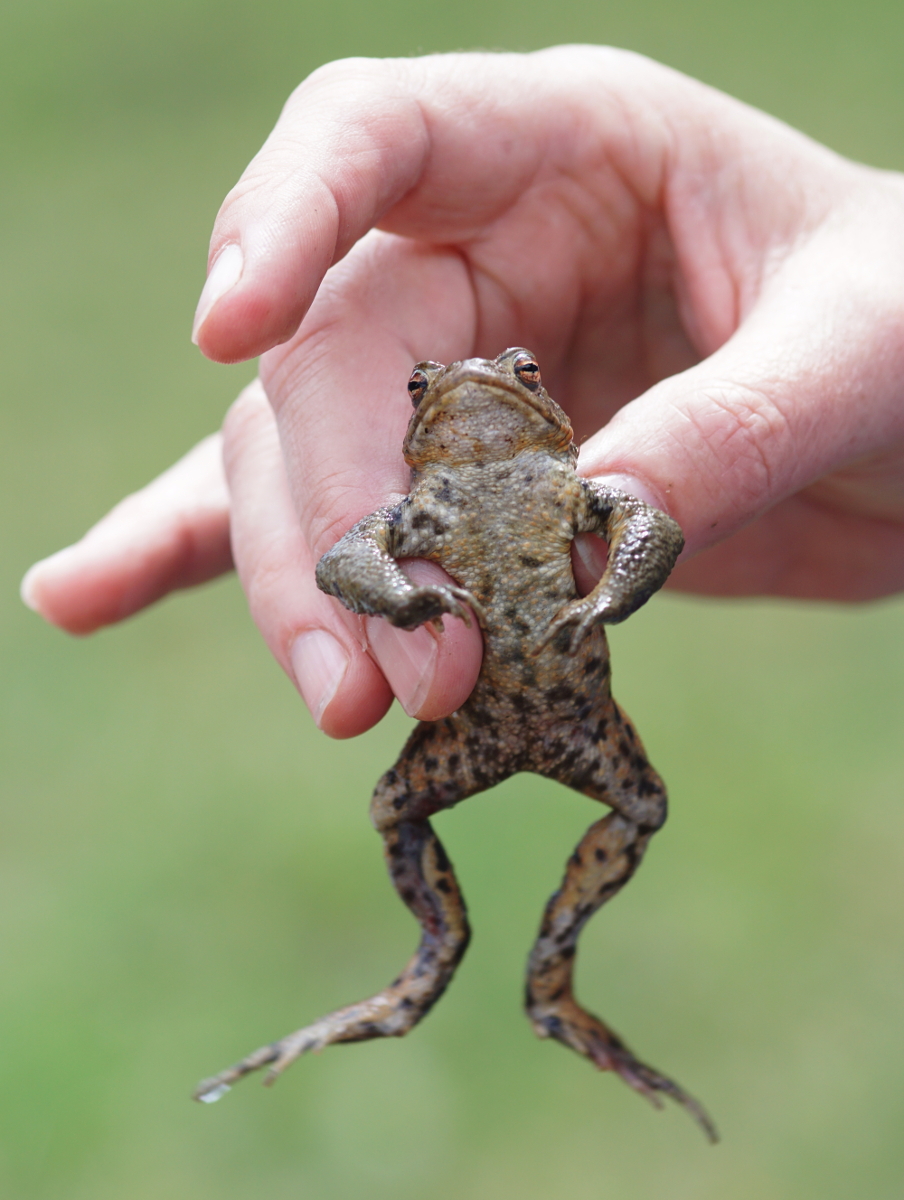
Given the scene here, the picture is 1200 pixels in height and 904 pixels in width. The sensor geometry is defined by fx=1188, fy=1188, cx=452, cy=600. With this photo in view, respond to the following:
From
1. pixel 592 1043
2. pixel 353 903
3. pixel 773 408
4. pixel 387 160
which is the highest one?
pixel 387 160

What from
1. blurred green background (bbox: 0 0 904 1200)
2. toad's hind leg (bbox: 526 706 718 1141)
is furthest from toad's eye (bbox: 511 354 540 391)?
blurred green background (bbox: 0 0 904 1200)

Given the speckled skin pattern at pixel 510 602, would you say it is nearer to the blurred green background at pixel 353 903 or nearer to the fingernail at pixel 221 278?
the fingernail at pixel 221 278

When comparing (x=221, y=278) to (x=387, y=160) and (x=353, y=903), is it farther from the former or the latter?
(x=353, y=903)

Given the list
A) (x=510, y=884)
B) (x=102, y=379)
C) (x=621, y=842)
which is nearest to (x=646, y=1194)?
(x=510, y=884)

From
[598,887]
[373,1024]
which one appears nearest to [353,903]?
[373,1024]

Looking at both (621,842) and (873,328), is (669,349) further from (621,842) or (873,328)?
(621,842)

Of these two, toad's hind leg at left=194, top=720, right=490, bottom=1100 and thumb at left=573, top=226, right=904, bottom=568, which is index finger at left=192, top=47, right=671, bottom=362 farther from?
toad's hind leg at left=194, top=720, right=490, bottom=1100

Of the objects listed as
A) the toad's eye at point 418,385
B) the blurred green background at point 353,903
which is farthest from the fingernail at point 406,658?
the blurred green background at point 353,903
